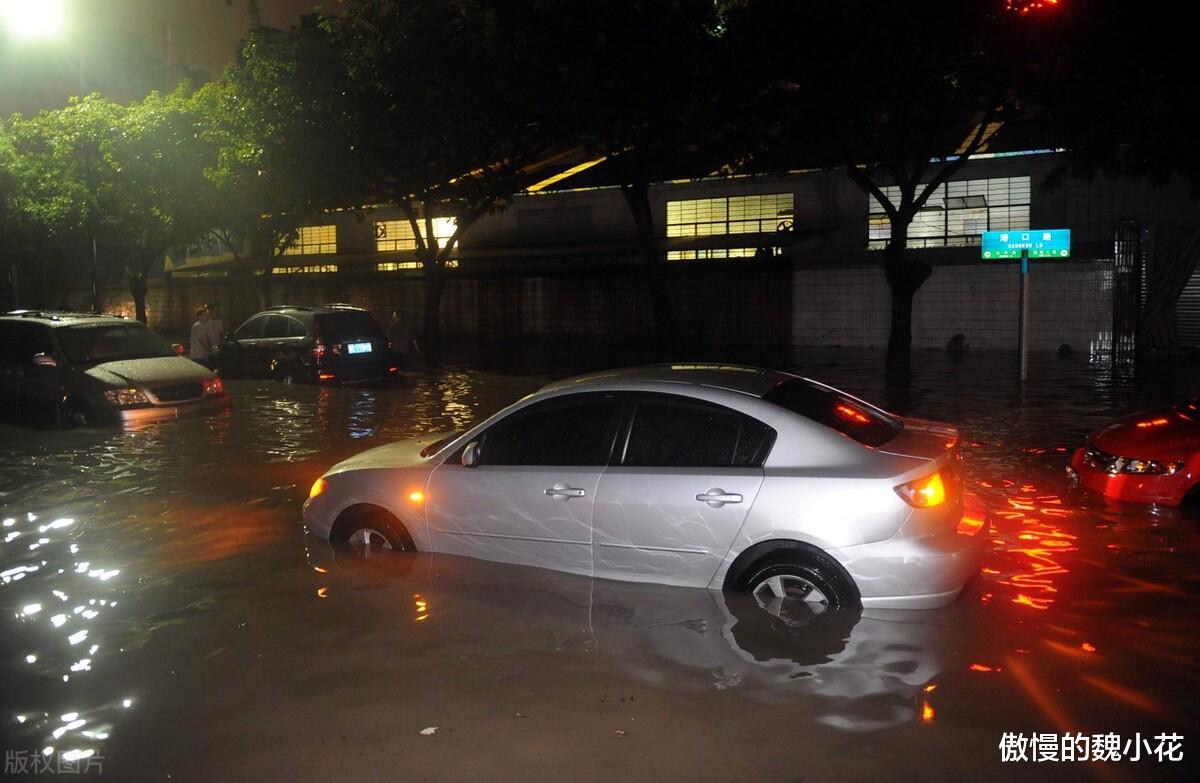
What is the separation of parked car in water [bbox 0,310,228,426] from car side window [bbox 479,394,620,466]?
350 inches

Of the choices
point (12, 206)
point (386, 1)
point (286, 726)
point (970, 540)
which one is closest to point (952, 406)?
point (970, 540)

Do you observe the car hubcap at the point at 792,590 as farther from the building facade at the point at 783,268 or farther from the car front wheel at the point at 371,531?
the building facade at the point at 783,268

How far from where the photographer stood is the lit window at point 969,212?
27047mm

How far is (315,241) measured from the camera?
4253 centimetres

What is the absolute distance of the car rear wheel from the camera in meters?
5.70

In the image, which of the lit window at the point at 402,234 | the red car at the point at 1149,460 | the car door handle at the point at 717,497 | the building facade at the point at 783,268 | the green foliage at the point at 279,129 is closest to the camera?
the car door handle at the point at 717,497

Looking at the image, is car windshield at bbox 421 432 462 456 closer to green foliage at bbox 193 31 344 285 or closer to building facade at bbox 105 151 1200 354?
green foliage at bbox 193 31 344 285

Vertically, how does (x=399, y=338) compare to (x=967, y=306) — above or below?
below

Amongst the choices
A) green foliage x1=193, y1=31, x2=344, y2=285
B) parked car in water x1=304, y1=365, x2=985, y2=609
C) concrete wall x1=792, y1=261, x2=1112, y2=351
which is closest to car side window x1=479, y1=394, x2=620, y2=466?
parked car in water x1=304, y1=365, x2=985, y2=609

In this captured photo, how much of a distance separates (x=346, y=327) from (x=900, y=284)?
11396 mm

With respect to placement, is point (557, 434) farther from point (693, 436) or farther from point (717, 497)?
point (717, 497)

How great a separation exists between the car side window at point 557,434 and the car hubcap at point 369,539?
994 mm

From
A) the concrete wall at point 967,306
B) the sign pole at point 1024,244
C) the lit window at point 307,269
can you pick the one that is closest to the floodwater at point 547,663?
the sign pole at point 1024,244

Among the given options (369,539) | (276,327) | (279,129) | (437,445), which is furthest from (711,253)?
(369,539)
